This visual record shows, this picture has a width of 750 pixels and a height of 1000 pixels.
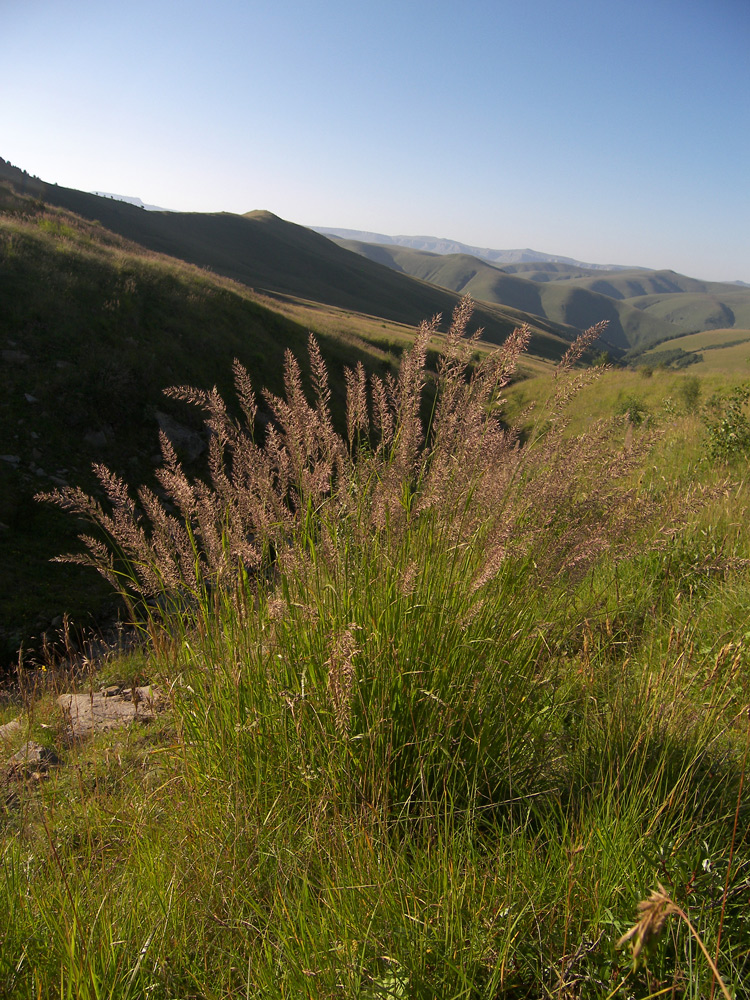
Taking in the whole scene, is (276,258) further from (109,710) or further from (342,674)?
(342,674)

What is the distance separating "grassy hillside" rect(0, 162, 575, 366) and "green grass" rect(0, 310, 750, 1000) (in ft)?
181

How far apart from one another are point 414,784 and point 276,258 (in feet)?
288

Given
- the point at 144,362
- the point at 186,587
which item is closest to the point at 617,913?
the point at 186,587

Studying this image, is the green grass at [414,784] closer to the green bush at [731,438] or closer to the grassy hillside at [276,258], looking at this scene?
the green bush at [731,438]

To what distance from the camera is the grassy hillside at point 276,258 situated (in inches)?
2350

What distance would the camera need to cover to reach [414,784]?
6.54 feet

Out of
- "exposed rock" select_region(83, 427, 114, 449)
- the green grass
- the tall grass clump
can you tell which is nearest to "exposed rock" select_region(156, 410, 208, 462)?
"exposed rock" select_region(83, 427, 114, 449)

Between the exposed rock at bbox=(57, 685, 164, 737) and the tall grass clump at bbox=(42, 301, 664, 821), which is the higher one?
the tall grass clump at bbox=(42, 301, 664, 821)

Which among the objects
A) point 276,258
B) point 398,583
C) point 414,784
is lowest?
point 414,784

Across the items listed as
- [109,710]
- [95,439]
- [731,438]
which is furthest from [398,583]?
[95,439]

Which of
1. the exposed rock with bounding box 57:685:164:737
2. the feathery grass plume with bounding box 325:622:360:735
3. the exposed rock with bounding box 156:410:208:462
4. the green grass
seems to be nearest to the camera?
the feathery grass plume with bounding box 325:622:360:735

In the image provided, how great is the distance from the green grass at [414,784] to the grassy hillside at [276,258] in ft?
181

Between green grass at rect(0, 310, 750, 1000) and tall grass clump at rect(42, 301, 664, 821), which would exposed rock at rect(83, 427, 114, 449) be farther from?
tall grass clump at rect(42, 301, 664, 821)

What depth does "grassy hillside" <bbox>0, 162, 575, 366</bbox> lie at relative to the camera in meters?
59.7
